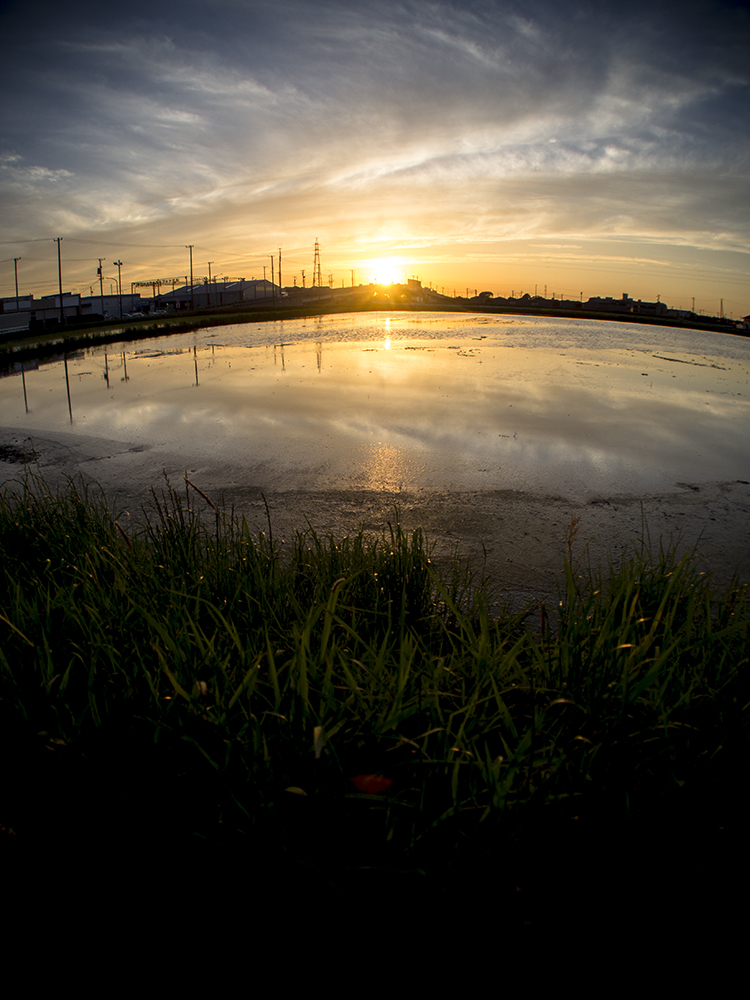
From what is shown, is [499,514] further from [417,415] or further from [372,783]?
[417,415]

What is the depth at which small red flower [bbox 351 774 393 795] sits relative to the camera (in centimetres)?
107

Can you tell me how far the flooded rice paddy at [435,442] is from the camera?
3119 mm

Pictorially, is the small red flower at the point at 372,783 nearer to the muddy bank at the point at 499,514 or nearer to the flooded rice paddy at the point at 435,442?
the muddy bank at the point at 499,514

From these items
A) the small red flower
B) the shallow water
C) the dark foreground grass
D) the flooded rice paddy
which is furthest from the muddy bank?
the small red flower

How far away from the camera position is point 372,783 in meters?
1.08

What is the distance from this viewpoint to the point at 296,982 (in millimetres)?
866

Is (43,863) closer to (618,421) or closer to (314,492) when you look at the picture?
(314,492)

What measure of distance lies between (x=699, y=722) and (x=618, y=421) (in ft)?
15.4

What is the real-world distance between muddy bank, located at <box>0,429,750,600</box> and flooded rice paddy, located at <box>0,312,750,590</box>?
0.02m

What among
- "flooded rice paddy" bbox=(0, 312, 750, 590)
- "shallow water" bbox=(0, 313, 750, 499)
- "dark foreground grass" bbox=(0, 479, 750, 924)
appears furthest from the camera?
"shallow water" bbox=(0, 313, 750, 499)

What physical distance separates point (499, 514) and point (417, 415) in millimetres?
2521

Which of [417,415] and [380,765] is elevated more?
[417,415]

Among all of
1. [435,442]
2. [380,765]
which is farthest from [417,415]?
[380,765]

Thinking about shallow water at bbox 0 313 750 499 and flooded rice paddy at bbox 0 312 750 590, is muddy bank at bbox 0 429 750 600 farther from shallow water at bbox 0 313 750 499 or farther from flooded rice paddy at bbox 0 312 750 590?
shallow water at bbox 0 313 750 499
